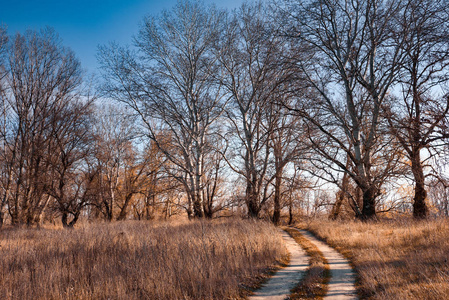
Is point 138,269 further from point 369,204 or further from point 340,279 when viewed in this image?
point 369,204

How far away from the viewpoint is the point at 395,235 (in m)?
8.27

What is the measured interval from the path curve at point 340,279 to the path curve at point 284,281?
629 millimetres

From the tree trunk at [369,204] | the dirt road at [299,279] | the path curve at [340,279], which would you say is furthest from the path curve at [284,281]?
the tree trunk at [369,204]

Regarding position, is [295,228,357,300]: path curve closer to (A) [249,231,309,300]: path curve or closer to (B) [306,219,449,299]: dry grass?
(B) [306,219,449,299]: dry grass

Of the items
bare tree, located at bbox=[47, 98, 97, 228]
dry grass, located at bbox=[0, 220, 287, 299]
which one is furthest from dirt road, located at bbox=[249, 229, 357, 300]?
bare tree, located at bbox=[47, 98, 97, 228]

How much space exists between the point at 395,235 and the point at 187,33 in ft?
50.1

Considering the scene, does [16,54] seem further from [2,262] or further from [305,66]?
[305,66]

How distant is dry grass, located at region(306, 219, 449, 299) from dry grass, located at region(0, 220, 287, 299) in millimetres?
2101

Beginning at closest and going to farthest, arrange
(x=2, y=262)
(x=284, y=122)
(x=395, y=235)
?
(x=2, y=262), (x=395, y=235), (x=284, y=122)

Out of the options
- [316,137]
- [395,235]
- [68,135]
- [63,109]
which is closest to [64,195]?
[68,135]

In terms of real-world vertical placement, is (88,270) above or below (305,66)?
below

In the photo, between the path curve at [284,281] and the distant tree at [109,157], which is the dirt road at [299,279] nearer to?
the path curve at [284,281]

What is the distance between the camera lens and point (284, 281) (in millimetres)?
5371

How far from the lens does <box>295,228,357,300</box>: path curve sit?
4.65 metres
